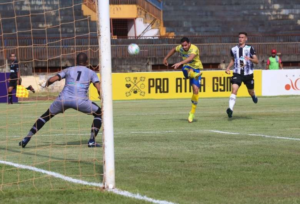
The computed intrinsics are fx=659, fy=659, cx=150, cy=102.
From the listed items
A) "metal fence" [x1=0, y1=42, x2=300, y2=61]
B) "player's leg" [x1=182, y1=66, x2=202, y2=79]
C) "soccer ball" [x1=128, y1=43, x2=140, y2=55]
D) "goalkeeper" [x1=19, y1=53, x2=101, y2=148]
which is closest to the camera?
"goalkeeper" [x1=19, y1=53, x2=101, y2=148]

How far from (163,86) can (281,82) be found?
523 centimetres

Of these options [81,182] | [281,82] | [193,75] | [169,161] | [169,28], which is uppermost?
[169,28]

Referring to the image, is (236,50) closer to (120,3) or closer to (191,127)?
(191,127)

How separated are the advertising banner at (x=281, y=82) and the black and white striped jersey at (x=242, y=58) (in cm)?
1255

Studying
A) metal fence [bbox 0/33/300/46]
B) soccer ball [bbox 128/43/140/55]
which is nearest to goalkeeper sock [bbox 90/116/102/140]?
soccer ball [bbox 128/43/140/55]

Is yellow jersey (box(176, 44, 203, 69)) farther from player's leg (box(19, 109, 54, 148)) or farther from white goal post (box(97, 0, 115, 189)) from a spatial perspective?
white goal post (box(97, 0, 115, 189))

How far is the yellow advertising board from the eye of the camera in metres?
28.2

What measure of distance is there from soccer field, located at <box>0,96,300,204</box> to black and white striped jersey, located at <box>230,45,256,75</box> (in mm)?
1382

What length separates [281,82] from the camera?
2905 centimetres

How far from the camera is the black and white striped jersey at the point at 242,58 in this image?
16.6m

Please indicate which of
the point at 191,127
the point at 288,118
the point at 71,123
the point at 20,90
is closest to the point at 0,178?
the point at 191,127

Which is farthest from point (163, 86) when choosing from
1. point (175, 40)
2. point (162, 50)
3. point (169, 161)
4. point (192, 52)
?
point (169, 161)

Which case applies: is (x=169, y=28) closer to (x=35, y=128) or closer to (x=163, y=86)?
(x=163, y=86)

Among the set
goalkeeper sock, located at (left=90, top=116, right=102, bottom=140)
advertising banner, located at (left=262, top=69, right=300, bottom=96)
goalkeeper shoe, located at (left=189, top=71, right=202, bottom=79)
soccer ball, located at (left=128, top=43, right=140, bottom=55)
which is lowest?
advertising banner, located at (left=262, top=69, right=300, bottom=96)
